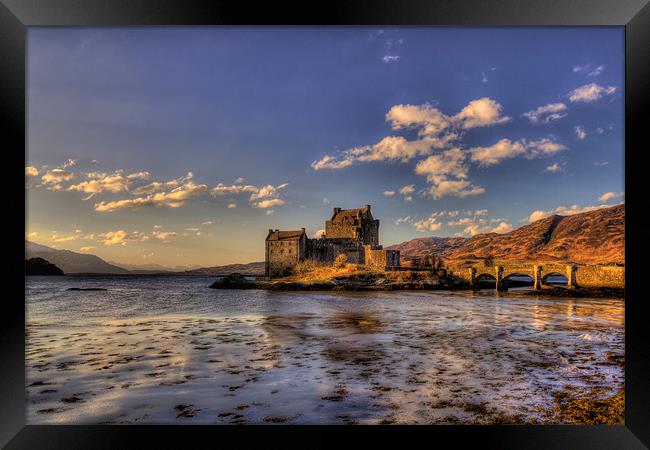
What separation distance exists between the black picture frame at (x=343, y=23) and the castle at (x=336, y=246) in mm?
40557

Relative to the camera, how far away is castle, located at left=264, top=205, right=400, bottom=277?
44.0 metres

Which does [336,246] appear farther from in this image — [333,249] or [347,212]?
[347,212]

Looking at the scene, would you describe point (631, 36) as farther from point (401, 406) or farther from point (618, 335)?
point (618, 335)

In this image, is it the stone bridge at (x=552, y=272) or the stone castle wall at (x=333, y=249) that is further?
the stone castle wall at (x=333, y=249)

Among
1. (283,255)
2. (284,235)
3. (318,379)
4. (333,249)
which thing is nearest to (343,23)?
(318,379)

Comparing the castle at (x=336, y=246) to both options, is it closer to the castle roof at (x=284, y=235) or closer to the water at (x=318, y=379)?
the castle roof at (x=284, y=235)

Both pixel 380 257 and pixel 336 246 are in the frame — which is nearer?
pixel 380 257

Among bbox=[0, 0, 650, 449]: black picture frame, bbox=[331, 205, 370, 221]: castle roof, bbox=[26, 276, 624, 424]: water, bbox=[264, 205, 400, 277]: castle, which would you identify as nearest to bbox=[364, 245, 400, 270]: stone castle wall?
bbox=[264, 205, 400, 277]: castle

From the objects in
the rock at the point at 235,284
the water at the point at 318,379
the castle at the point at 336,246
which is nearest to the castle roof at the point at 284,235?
the castle at the point at 336,246

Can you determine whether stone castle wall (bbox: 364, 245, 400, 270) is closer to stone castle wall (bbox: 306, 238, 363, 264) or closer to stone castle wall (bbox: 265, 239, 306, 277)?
stone castle wall (bbox: 306, 238, 363, 264)

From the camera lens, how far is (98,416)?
15.3 feet

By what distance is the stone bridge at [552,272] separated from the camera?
32.5 meters

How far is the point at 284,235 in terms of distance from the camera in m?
44.6

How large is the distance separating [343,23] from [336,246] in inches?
1686
